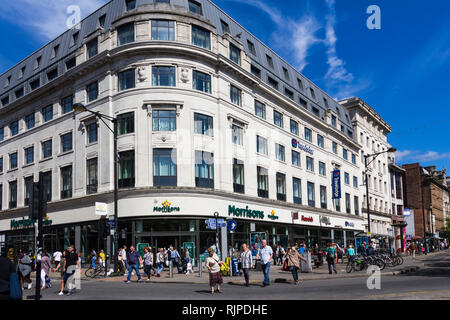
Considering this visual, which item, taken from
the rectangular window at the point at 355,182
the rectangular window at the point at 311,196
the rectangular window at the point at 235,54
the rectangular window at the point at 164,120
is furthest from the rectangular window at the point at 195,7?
the rectangular window at the point at 355,182

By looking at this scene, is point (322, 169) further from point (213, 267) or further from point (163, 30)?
point (213, 267)

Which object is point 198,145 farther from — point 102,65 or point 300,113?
point 300,113

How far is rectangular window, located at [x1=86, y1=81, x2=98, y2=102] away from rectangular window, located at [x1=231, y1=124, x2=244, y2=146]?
11437 millimetres

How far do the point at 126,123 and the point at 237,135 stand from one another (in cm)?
948

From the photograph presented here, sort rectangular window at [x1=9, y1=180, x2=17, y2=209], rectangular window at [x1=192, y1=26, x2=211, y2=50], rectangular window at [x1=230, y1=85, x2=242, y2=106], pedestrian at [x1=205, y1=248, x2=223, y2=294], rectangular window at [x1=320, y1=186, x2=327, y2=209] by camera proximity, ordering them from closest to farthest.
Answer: pedestrian at [x1=205, y1=248, x2=223, y2=294] < rectangular window at [x1=192, y1=26, x2=211, y2=50] < rectangular window at [x1=230, y1=85, x2=242, y2=106] < rectangular window at [x1=9, y1=180, x2=17, y2=209] < rectangular window at [x1=320, y1=186, x2=327, y2=209]

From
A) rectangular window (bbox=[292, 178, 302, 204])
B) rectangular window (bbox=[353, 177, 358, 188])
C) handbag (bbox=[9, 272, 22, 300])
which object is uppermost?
rectangular window (bbox=[353, 177, 358, 188])

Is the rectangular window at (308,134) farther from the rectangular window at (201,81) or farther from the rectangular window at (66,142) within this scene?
the rectangular window at (66,142)

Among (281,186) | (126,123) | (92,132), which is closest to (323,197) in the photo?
(281,186)

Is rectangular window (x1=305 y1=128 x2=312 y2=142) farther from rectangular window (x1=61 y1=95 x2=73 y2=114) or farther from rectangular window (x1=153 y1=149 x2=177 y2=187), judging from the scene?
rectangular window (x1=61 y1=95 x2=73 y2=114)

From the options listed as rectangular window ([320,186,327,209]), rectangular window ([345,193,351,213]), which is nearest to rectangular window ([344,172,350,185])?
rectangular window ([345,193,351,213])

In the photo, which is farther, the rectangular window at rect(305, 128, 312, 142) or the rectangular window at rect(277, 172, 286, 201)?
the rectangular window at rect(305, 128, 312, 142)

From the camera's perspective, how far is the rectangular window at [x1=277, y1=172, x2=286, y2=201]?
4241cm

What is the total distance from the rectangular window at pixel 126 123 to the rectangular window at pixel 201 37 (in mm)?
7399

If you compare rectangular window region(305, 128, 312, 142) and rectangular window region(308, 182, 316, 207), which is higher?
rectangular window region(305, 128, 312, 142)
